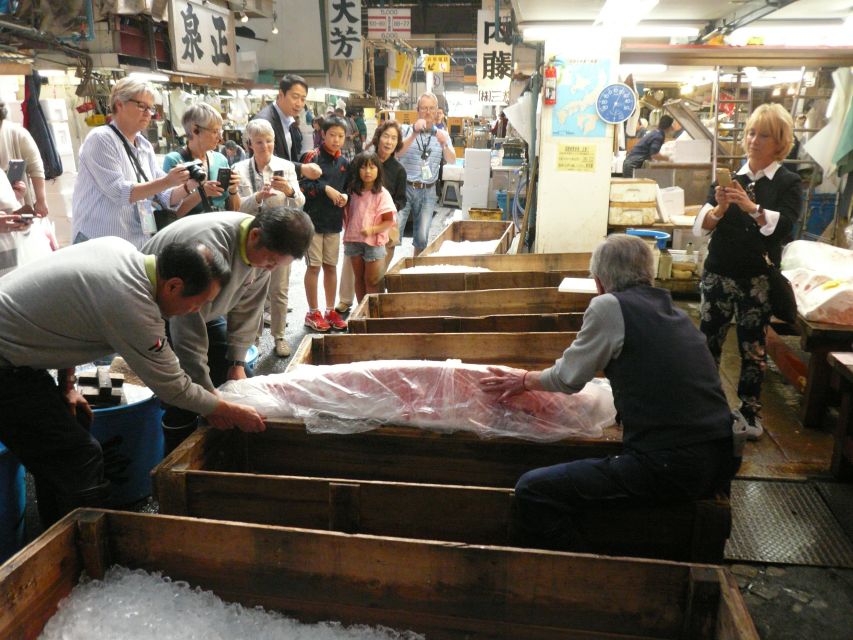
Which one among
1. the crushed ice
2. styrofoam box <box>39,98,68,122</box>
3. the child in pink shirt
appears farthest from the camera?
styrofoam box <box>39,98,68,122</box>

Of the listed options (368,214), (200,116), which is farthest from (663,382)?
(368,214)

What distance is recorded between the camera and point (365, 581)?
85.0 inches

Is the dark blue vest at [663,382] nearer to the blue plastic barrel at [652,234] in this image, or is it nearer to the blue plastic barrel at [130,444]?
the blue plastic barrel at [130,444]

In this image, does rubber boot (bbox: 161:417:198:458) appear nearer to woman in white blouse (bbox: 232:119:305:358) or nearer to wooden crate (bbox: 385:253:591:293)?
woman in white blouse (bbox: 232:119:305:358)

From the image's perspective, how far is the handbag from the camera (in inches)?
159

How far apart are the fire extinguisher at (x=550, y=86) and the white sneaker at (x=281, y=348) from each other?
3705 mm

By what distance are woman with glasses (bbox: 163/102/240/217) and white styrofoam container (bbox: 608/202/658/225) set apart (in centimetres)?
415

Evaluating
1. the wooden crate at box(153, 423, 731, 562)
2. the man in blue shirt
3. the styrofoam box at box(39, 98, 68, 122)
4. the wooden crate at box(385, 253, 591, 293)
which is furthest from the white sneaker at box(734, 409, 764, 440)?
the styrofoam box at box(39, 98, 68, 122)

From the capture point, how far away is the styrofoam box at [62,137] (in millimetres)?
8287

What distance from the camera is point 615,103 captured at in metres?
6.56

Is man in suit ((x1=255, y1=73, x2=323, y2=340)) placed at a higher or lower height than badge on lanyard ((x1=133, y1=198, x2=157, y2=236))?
higher

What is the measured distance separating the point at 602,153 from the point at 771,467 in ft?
12.7

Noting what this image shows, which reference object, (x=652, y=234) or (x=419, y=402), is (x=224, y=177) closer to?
(x=419, y=402)

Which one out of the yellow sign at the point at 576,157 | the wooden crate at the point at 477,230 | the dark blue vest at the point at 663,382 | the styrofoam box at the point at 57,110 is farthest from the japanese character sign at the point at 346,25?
the dark blue vest at the point at 663,382
